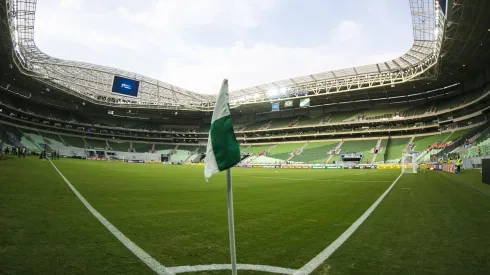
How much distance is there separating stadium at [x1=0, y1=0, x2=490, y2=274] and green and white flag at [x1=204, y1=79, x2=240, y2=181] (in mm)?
308

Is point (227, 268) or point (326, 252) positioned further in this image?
point (326, 252)

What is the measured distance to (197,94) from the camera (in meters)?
68.1

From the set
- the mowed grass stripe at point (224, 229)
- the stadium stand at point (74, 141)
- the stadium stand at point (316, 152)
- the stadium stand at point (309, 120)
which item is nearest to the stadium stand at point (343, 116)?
the stadium stand at point (309, 120)

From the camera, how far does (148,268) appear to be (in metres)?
2.71

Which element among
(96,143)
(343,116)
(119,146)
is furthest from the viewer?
(119,146)

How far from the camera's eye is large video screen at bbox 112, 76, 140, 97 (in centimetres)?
4972

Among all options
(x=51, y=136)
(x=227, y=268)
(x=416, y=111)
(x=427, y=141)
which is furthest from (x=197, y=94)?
(x=227, y=268)

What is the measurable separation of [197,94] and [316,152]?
32.9m

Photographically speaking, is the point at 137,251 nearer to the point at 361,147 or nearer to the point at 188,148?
the point at 361,147

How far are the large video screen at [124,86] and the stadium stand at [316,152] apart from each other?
35.9 meters

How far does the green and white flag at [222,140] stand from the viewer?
102 inches

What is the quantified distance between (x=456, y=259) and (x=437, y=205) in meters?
5.02

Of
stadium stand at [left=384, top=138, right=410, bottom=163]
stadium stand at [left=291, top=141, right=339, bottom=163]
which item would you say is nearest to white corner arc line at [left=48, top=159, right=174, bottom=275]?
stadium stand at [left=384, top=138, right=410, bottom=163]

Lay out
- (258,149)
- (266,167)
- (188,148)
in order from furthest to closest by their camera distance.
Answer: (188,148) < (258,149) < (266,167)
